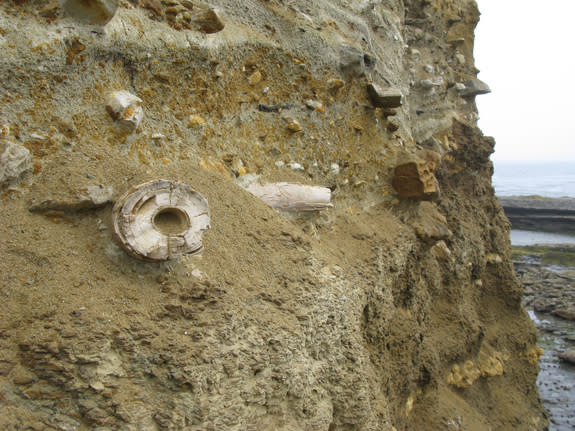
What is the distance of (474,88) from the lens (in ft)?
24.2

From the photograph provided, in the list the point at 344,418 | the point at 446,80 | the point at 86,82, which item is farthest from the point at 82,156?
the point at 446,80

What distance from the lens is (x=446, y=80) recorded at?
7.09 meters

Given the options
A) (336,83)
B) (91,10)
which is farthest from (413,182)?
(91,10)

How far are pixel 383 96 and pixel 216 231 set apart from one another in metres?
2.31

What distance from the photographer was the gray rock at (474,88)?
290 inches

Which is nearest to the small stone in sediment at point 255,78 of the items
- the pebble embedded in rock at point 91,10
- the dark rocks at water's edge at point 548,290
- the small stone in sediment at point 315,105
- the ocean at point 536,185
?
the small stone in sediment at point 315,105

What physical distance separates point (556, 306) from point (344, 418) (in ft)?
44.5

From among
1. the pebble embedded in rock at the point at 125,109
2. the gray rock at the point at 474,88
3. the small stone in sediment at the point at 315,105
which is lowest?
the pebble embedded in rock at the point at 125,109

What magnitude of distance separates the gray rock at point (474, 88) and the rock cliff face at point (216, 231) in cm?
297

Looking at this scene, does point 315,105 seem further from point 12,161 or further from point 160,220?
point 12,161

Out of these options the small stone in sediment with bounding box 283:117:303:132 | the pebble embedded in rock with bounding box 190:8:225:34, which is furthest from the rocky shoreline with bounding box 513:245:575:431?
the pebble embedded in rock with bounding box 190:8:225:34

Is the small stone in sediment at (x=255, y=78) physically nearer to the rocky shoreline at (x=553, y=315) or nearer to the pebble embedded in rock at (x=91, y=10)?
the pebble embedded in rock at (x=91, y=10)

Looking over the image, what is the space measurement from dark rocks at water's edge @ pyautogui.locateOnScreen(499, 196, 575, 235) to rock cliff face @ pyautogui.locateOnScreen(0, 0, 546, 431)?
72.6ft

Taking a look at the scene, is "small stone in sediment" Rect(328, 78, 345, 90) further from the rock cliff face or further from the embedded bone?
the embedded bone
